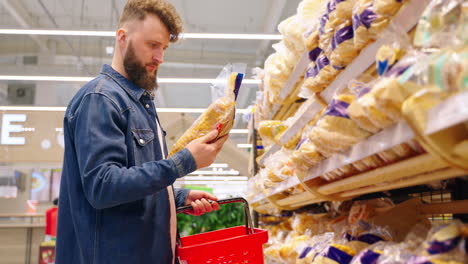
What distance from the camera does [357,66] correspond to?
1412 mm

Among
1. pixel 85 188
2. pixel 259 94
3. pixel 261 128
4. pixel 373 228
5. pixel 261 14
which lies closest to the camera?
pixel 373 228

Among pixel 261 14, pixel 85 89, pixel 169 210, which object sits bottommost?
pixel 169 210

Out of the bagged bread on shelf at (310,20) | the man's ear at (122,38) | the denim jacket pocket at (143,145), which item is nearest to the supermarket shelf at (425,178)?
the bagged bread on shelf at (310,20)

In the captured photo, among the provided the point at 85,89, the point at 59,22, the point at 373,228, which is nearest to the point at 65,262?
the point at 85,89

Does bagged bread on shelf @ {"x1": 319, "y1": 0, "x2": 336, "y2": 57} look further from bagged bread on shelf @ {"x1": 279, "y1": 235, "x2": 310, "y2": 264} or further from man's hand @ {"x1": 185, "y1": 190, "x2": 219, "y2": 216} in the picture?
bagged bread on shelf @ {"x1": 279, "y1": 235, "x2": 310, "y2": 264}

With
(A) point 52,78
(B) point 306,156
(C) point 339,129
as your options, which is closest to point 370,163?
(C) point 339,129

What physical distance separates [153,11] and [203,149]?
24.1 inches

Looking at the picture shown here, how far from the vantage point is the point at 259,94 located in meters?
3.54

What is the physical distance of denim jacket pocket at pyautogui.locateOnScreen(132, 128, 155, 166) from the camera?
68.7 inches

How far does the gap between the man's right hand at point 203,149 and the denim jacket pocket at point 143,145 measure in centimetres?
19

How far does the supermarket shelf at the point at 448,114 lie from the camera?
2.26 feet

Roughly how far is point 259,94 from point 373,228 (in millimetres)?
2147

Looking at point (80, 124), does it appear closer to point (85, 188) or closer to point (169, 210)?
point (85, 188)

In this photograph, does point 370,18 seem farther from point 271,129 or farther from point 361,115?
point 271,129
